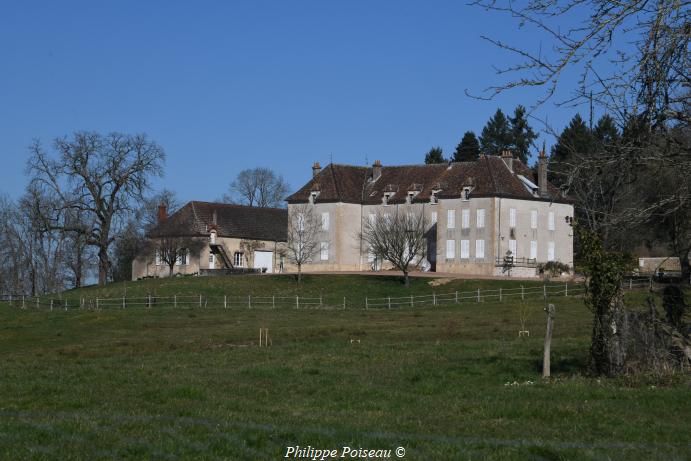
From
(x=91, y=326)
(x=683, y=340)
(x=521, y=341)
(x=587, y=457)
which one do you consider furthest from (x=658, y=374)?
(x=91, y=326)

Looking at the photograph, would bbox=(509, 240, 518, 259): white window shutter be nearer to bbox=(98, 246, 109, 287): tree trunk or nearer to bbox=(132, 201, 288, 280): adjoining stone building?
bbox=(132, 201, 288, 280): adjoining stone building

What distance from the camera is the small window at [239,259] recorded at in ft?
300

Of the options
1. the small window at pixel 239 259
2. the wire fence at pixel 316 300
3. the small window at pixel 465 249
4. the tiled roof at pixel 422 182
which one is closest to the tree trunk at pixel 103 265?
the small window at pixel 239 259

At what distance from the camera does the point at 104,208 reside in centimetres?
8425

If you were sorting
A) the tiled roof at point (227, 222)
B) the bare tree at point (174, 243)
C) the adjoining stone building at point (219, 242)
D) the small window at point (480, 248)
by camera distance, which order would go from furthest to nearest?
the tiled roof at point (227, 222) < the adjoining stone building at point (219, 242) < the bare tree at point (174, 243) < the small window at point (480, 248)

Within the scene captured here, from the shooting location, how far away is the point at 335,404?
15.6m

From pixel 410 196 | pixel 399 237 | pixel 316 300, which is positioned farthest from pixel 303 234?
pixel 316 300

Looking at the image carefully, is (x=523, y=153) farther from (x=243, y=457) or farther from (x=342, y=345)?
(x=243, y=457)

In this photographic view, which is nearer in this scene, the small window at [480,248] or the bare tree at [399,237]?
the bare tree at [399,237]

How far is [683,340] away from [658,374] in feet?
5.04

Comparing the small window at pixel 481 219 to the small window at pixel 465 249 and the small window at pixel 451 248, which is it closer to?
the small window at pixel 465 249

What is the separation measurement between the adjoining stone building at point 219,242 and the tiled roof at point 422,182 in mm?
7246

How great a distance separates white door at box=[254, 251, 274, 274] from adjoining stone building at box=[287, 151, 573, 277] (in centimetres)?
991

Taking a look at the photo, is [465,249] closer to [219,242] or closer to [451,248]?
[451,248]
